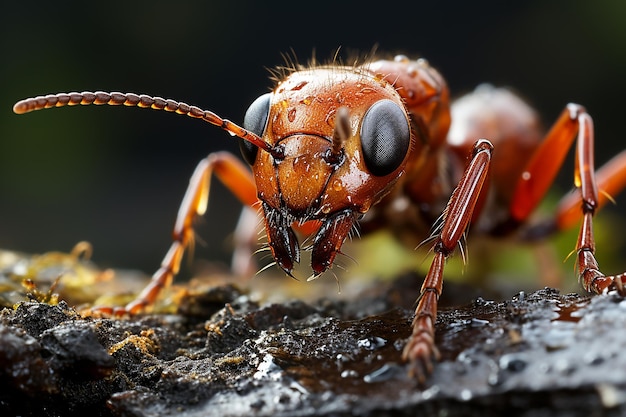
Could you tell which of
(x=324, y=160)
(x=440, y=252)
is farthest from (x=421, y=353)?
(x=324, y=160)

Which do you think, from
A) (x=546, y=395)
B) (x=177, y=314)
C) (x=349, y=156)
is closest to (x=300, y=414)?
(x=546, y=395)

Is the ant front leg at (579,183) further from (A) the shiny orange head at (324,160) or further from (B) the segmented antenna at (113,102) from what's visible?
(B) the segmented antenna at (113,102)

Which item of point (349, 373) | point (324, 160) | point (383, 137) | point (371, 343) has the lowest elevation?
point (349, 373)

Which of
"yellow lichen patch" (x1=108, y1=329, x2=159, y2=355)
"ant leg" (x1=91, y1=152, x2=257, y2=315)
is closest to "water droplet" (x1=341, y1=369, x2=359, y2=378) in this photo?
"yellow lichen patch" (x1=108, y1=329, x2=159, y2=355)

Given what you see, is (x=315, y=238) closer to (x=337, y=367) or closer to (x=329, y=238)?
(x=329, y=238)

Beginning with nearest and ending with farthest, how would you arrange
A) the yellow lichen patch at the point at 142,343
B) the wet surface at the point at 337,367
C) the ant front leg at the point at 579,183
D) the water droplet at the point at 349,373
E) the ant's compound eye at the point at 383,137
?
the wet surface at the point at 337,367 → the water droplet at the point at 349,373 → the yellow lichen patch at the point at 142,343 → the ant's compound eye at the point at 383,137 → the ant front leg at the point at 579,183

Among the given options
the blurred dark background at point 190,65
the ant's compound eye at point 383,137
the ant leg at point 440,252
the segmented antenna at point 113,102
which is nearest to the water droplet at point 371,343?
the ant leg at point 440,252
